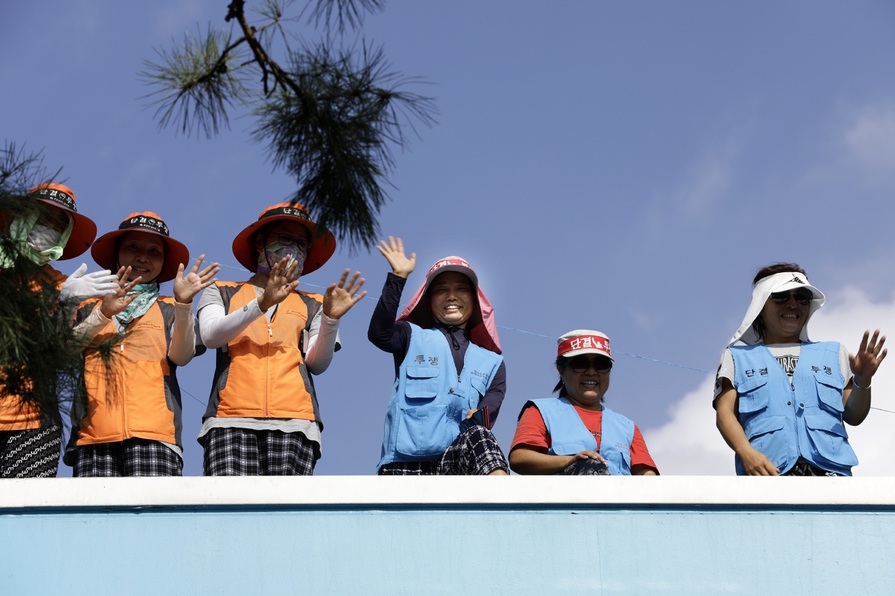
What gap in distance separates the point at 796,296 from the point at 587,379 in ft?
3.60

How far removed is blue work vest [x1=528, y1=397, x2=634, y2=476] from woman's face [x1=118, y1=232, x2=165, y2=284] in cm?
196

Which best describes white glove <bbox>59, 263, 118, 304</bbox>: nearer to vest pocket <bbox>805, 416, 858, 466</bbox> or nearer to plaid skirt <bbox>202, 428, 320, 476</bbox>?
plaid skirt <bbox>202, 428, 320, 476</bbox>

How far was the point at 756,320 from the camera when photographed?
16.0 ft

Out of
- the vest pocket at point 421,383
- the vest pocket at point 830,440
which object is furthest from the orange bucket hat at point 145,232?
the vest pocket at point 830,440

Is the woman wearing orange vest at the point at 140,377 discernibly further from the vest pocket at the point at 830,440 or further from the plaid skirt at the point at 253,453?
the vest pocket at the point at 830,440

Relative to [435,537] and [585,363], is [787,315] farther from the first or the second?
[435,537]

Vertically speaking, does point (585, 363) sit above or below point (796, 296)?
below

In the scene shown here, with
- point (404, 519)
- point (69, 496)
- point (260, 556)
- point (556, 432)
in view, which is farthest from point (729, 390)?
point (69, 496)

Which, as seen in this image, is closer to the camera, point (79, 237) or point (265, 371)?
point (265, 371)

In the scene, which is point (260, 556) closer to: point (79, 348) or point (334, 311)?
point (79, 348)

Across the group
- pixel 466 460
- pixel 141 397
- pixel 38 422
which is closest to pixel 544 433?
pixel 466 460

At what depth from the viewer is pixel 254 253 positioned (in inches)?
197

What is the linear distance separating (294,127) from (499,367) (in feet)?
7.43

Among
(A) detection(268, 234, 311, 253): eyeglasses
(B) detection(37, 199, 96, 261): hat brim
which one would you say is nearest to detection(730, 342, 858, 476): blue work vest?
(A) detection(268, 234, 311, 253): eyeglasses
